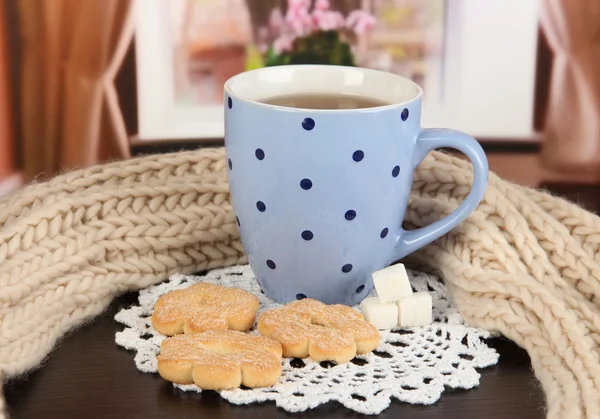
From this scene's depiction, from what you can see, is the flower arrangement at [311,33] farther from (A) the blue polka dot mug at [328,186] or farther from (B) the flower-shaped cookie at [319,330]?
(B) the flower-shaped cookie at [319,330]

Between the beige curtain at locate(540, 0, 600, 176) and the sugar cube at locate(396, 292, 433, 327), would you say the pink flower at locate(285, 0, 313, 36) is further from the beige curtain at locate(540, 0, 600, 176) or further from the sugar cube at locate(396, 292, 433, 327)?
the sugar cube at locate(396, 292, 433, 327)

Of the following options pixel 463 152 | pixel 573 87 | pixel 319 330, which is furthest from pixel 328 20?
pixel 319 330

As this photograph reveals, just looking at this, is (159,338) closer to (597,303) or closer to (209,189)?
(209,189)

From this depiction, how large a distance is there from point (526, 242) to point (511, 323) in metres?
0.08

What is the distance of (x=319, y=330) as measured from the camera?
0.60 m

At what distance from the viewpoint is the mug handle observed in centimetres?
66

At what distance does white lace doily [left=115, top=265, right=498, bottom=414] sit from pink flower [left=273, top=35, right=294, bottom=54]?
0.43 meters

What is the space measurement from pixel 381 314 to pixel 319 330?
2.5 inches

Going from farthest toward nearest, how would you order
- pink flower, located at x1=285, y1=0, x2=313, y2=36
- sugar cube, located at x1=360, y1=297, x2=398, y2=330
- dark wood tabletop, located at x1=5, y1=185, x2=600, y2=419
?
pink flower, located at x1=285, y1=0, x2=313, y2=36, sugar cube, located at x1=360, y1=297, x2=398, y2=330, dark wood tabletop, located at x1=5, y1=185, x2=600, y2=419

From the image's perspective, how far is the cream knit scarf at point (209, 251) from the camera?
0.60m

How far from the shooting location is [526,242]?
68 cm

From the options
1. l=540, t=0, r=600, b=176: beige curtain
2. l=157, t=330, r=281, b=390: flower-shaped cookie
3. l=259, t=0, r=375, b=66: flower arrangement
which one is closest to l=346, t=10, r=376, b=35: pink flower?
l=259, t=0, r=375, b=66: flower arrangement

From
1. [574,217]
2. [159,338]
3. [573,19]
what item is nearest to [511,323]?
[574,217]

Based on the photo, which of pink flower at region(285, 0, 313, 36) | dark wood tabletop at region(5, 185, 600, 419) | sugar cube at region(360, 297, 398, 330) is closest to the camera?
dark wood tabletop at region(5, 185, 600, 419)
